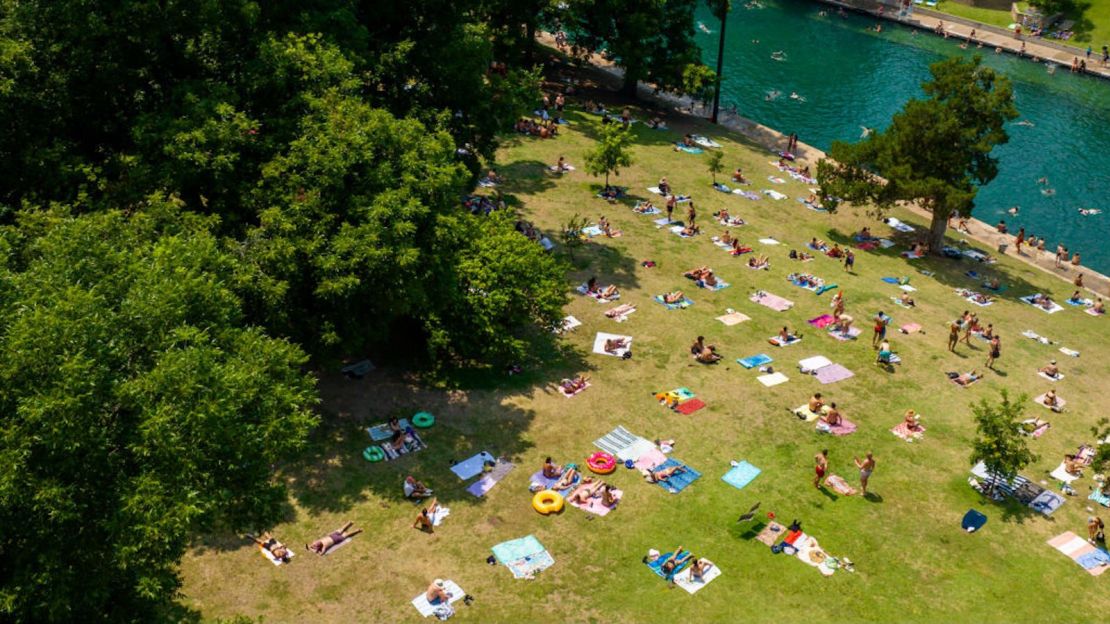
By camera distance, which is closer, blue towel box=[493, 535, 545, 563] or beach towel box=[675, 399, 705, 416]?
blue towel box=[493, 535, 545, 563]

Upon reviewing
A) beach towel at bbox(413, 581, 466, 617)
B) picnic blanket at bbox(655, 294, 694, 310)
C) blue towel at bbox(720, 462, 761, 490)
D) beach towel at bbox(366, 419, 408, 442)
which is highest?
picnic blanket at bbox(655, 294, 694, 310)

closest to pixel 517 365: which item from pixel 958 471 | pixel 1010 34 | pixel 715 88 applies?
pixel 958 471

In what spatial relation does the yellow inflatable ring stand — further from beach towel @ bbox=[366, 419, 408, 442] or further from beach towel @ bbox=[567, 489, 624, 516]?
A: beach towel @ bbox=[366, 419, 408, 442]

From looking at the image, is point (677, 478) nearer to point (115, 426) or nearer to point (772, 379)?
point (772, 379)

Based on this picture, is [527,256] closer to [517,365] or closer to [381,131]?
[517,365]

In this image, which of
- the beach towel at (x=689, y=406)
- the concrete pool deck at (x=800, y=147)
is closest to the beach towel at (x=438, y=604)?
the beach towel at (x=689, y=406)

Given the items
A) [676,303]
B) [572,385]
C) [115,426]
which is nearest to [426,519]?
[572,385]

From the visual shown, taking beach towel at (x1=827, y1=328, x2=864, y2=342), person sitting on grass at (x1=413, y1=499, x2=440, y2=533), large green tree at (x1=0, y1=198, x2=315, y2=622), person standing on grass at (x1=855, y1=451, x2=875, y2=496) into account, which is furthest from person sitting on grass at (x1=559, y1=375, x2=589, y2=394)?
large green tree at (x1=0, y1=198, x2=315, y2=622)
